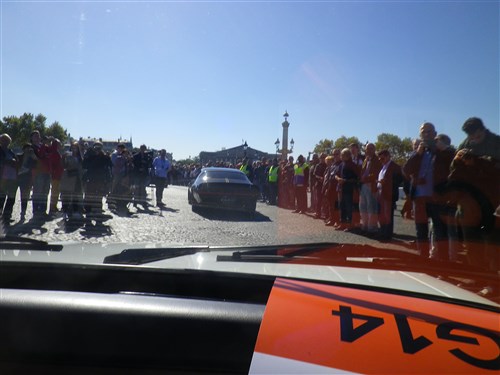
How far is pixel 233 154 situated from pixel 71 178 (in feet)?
8.14

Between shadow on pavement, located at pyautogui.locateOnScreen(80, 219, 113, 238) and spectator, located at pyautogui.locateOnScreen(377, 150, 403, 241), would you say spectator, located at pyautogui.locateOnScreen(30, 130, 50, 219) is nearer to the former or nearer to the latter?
shadow on pavement, located at pyautogui.locateOnScreen(80, 219, 113, 238)

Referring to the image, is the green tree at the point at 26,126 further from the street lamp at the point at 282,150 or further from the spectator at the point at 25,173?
the spectator at the point at 25,173

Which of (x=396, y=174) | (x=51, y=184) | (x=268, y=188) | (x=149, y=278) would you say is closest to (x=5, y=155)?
(x=51, y=184)

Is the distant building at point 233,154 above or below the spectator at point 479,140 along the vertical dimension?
below

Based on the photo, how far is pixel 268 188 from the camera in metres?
5.87

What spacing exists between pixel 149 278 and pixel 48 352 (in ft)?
1.56

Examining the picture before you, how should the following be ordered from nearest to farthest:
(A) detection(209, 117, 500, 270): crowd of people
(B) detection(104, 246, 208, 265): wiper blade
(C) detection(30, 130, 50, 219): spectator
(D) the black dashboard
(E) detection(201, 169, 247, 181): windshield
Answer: (D) the black dashboard < (B) detection(104, 246, 208, 265): wiper blade < (A) detection(209, 117, 500, 270): crowd of people < (E) detection(201, 169, 247, 181): windshield < (C) detection(30, 130, 50, 219): spectator

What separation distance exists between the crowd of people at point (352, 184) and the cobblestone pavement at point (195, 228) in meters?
0.16

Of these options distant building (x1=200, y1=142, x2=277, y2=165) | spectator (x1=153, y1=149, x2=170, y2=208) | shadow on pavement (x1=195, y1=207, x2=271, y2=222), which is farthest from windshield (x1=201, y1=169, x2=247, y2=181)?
spectator (x1=153, y1=149, x2=170, y2=208)

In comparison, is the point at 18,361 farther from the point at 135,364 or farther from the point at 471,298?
the point at 471,298

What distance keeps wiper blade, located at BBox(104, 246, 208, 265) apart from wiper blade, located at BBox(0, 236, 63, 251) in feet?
1.67

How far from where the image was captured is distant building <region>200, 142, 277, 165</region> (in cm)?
310

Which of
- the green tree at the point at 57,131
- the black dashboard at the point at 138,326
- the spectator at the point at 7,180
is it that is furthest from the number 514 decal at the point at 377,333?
the spectator at the point at 7,180

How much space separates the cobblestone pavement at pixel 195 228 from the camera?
3457 mm
